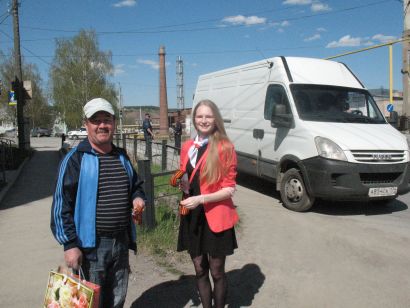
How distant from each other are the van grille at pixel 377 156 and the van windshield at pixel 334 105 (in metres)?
0.92

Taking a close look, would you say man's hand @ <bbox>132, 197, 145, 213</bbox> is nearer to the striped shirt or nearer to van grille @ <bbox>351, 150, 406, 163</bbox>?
the striped shirt

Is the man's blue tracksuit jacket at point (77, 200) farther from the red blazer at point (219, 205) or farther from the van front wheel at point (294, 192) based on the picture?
the van front wheel at point (294, 192)

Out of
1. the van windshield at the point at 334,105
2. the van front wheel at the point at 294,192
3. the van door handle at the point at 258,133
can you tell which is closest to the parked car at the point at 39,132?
the van door handle at the point at 258,133

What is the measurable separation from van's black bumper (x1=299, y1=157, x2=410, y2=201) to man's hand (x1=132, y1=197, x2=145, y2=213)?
4.13 m

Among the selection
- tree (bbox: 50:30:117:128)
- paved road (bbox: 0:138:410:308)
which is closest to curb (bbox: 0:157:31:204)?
paved road (bbox: 0:138:410:308)

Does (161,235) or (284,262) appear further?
(161,235)

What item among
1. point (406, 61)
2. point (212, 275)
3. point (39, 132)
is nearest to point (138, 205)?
point (212, 275)

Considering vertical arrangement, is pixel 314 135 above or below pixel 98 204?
above

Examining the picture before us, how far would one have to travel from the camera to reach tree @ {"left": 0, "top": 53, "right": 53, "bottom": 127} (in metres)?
54.5

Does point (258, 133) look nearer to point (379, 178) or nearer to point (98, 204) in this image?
point (379, 178)

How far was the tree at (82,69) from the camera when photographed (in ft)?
164

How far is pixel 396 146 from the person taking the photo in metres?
6.49

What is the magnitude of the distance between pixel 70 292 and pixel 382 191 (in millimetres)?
5309

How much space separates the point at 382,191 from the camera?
6344 mm
